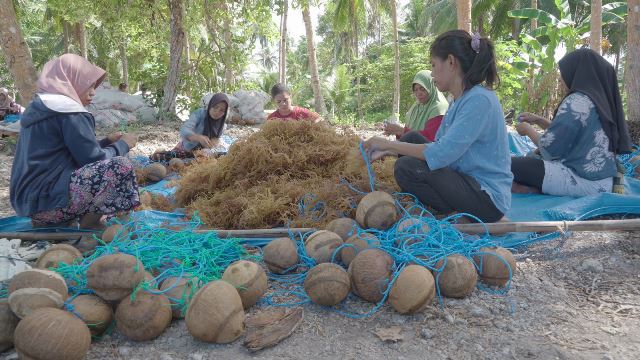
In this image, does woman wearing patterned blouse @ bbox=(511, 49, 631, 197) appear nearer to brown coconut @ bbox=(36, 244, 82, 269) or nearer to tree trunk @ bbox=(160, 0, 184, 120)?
brown coconut @ bbox=(36, 244, 82, 269)

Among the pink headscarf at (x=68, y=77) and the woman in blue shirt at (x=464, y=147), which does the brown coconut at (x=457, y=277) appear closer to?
the woman in blue shirt at (x=464, y=147)

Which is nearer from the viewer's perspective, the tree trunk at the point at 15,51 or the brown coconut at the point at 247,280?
the brown coconut at the point at 247,280

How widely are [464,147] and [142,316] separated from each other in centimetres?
213

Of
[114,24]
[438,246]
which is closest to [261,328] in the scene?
[438,246]

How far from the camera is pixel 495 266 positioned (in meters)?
2.56

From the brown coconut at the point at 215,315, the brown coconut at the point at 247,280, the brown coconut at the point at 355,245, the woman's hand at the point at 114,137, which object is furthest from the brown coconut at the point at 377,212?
the woman's hand at the point at 114,137

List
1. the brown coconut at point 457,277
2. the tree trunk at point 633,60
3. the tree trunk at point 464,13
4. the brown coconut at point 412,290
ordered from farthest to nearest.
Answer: the tree trunk at point 464,13, the tree trunk at point 633,60, the brown coconut at point 457,277, the brown coconut at point 412,290

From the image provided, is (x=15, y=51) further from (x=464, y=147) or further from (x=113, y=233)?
(x=464, y=147)

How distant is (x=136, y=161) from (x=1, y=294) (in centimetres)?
356

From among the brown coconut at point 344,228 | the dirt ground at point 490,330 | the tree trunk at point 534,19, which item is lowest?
the dirt ground at point 490,330

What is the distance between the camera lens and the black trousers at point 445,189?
321 cm

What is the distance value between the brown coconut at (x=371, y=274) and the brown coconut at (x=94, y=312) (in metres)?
1.16

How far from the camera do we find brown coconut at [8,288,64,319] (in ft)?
6.54

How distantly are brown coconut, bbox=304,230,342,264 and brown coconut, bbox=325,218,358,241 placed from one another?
0.16 m
